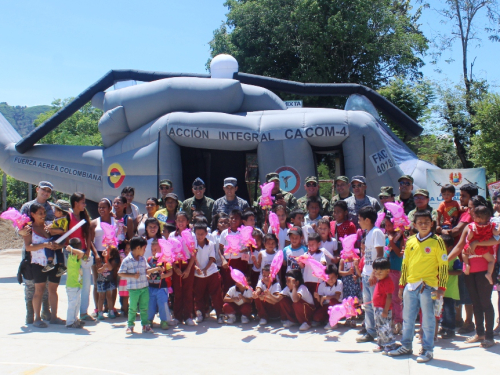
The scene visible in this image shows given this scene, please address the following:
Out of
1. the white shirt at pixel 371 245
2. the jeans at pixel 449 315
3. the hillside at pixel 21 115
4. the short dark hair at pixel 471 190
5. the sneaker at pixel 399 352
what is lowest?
the sneaker at pixel 399 352

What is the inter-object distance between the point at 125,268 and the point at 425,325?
304cm

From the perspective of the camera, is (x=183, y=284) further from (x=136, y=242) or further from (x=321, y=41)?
(x=321, y=41)

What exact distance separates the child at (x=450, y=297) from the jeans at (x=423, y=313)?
0.77 m

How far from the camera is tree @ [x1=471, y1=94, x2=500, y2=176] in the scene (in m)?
16.0

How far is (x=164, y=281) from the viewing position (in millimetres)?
5457

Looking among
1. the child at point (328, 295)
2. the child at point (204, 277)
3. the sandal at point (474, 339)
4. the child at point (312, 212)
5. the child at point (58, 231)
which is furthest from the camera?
the child at point (312, 212)

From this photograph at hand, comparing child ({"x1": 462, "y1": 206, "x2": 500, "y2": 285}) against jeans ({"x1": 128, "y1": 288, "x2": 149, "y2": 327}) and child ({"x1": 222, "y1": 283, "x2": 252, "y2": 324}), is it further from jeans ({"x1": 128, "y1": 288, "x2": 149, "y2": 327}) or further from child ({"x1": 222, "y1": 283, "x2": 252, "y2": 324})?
jeans ({"x1": 128, "y1": 288, "x2": 149, "y2": 327})

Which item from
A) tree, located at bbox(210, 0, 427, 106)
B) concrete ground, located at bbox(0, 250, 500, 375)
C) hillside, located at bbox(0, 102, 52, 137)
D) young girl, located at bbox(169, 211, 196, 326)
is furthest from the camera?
hillside, located at bbox(0, 102, 52, 137)

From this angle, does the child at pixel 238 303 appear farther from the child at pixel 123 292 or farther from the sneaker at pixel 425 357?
the sneaker at pixel 425 357

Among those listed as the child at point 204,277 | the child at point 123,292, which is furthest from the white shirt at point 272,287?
the child at point 123,292

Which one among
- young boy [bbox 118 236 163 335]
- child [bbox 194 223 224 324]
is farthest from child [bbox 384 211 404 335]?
young boy [bbox 118 236 163 335]

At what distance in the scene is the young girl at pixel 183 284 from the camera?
5566mm

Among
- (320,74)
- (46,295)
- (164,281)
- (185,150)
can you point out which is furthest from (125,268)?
(320,74)

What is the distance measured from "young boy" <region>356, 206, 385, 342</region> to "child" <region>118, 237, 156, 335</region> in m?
2.24
